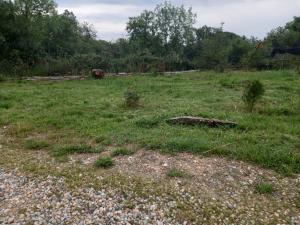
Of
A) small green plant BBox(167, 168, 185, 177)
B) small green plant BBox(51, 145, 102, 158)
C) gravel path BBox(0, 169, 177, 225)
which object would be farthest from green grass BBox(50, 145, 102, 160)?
small green plant BBox(167, 168, 185, 177)

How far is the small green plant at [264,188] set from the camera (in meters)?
5.47

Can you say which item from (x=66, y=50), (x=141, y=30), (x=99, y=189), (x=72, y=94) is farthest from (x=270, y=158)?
(x=141, y=30)

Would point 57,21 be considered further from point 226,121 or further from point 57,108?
point 226,121

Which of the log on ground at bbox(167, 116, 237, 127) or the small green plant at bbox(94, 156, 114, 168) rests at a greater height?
the log on ground at bbox(167, 116, 237, 127)

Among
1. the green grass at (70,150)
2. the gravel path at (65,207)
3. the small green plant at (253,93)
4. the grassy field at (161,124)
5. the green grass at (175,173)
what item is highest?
the small green plant at (253,93)

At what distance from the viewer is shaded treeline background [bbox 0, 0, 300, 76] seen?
81.9ft

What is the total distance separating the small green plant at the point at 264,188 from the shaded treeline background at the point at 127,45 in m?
18.9

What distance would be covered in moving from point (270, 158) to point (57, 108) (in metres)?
6.73

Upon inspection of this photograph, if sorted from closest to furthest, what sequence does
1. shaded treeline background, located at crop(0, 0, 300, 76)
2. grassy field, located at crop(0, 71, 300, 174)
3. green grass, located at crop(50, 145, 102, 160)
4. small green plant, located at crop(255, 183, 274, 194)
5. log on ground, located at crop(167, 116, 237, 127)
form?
small green plant, located at crop(255, 183, 274, 194)
grassy field, located at crop(0, 71, 300, 174)
green grass, located at crop(50, 145, 102, 160)
log on ground, located at crop(167, 116, 237, 127)
shaded treeline background, located at crop(0, 0, 300, 76)

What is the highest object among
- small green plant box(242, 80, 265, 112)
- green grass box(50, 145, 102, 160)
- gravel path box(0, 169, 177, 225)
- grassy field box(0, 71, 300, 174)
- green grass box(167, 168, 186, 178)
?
Answer: small green plant box(242, 80, 265, 112)

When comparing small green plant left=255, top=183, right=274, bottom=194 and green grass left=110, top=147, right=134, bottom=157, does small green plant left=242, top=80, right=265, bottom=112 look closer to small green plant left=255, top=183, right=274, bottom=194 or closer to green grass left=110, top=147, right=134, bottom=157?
green grass left=110, top=147, right=134, bottom=157

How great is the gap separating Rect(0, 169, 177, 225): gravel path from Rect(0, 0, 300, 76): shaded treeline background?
1742 centimetres

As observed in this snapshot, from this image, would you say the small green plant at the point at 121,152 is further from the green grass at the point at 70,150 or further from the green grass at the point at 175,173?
the green grass at the point at 175,173

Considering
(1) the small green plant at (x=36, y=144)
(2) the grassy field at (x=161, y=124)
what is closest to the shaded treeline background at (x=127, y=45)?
(2) the grassy field at (x=161, y=124)
